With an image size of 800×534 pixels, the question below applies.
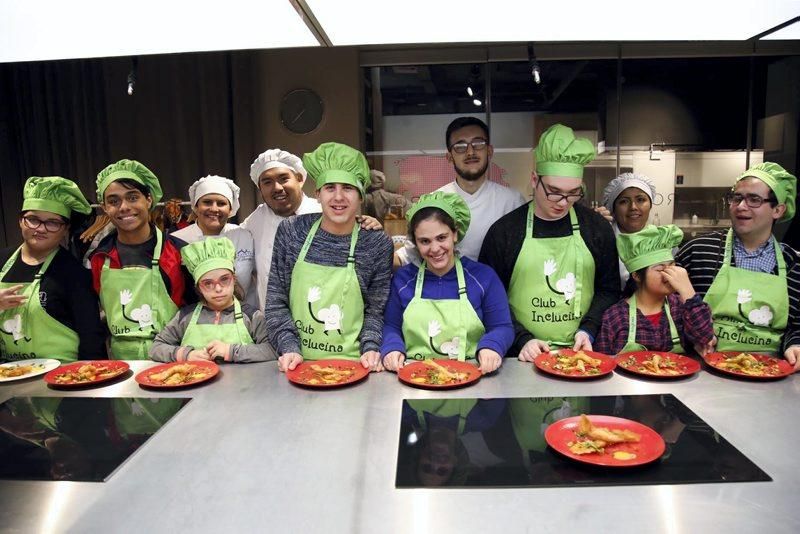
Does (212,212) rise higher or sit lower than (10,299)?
→ higher

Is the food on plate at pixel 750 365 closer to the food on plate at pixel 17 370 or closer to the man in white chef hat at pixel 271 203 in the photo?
the man in white chef hat at pixel 271 203

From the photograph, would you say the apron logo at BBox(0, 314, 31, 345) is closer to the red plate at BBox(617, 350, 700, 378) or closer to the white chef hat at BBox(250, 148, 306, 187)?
the white chef hat at BBox(250, 148, 306, 187)

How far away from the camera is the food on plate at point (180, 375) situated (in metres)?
1.42

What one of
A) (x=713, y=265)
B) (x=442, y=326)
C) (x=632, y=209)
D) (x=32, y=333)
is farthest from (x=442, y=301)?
(x=32, y=333)

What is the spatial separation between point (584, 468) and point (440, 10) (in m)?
0.84

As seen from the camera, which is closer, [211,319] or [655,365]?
[655,365]

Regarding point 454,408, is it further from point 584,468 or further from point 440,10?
point 440,10

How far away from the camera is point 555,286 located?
178 centimetres

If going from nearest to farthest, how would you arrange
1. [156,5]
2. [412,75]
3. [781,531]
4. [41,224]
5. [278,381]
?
[781,531] → [156,5] → [278,381] → [41,224] → [412,75]

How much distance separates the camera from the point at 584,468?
0.96 m

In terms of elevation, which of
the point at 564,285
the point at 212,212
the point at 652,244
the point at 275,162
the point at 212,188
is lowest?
the point at 564,285

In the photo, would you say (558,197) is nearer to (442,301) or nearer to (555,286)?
(555,286)

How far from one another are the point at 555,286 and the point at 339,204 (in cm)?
73

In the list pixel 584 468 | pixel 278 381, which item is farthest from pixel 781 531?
pixel 278 381
